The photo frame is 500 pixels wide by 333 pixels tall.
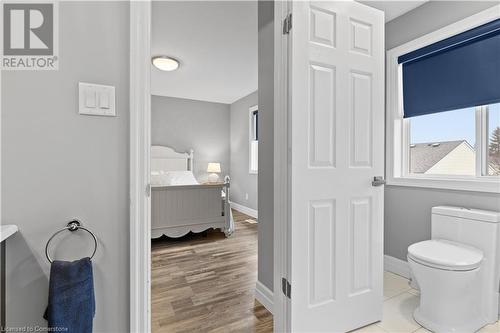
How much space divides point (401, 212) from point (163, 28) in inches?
119

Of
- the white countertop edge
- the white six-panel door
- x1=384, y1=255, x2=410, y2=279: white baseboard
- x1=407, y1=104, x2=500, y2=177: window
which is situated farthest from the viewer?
x1=384, y1=255, x2=410, y2=279: white baseboard

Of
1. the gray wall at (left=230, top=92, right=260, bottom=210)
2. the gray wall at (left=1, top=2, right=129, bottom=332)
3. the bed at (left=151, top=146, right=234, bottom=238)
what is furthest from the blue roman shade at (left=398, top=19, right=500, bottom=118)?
the gray wall at (left=230, top=92, right=260, bottom=210)

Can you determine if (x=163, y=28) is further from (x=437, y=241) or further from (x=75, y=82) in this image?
(x=437, y=241)

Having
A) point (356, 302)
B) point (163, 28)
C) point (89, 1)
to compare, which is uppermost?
point (163, 28)

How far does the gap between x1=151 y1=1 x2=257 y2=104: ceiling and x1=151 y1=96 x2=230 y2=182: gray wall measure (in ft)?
2.27

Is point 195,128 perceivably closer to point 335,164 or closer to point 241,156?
point 241,156

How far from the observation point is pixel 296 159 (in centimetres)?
135

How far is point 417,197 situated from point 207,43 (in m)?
2.76

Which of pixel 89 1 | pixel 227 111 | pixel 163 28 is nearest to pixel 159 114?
pixel 227 111

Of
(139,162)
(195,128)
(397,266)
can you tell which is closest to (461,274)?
(397,266)

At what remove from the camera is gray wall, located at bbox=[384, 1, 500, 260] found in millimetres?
1850

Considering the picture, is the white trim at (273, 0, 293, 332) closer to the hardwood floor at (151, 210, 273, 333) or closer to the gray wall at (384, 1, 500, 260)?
the hardwood floor at (151, 210, 273, 333)

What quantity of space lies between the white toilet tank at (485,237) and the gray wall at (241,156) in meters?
3.61

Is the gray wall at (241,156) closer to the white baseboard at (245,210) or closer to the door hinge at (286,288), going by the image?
the white baseboard at (245,210)
